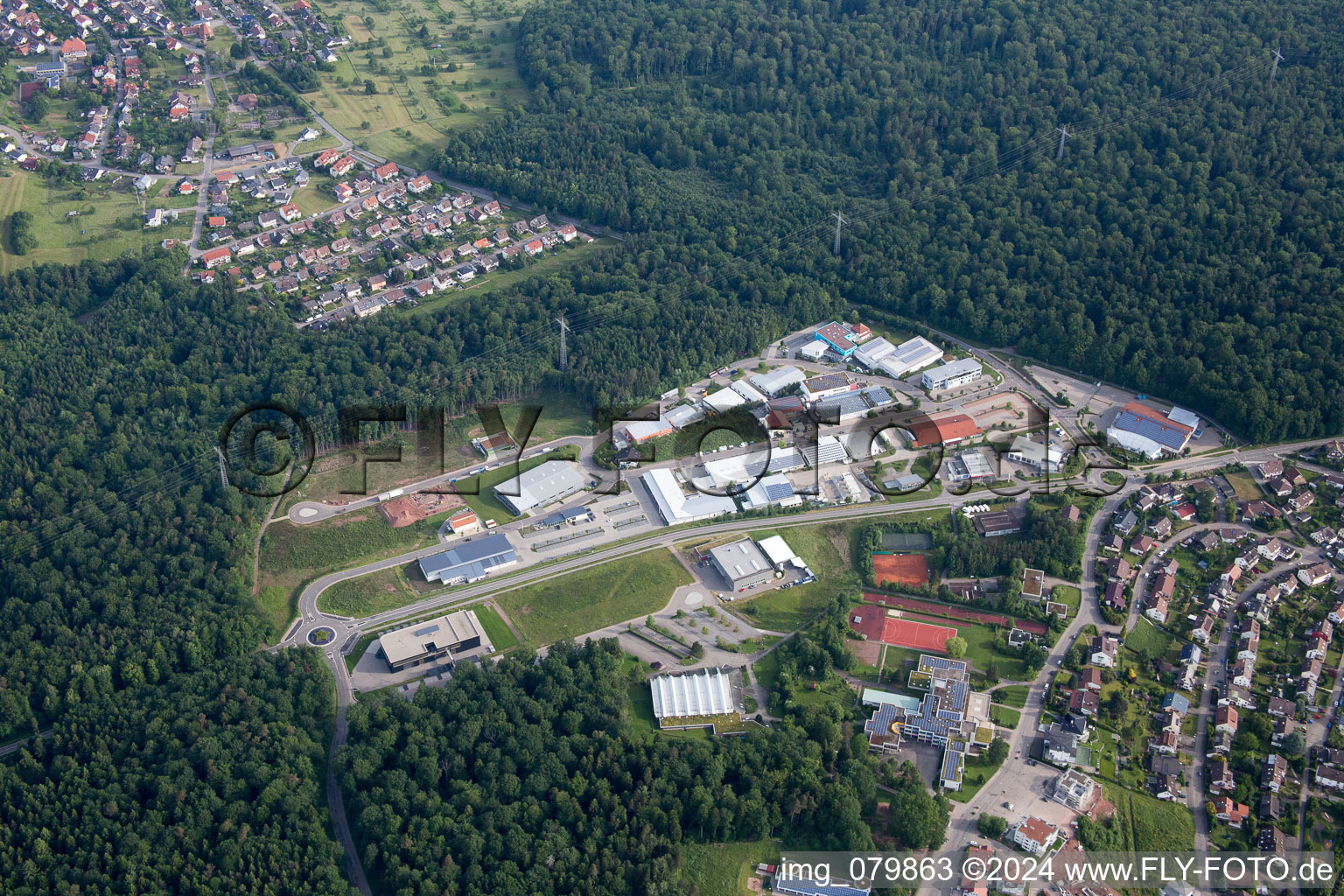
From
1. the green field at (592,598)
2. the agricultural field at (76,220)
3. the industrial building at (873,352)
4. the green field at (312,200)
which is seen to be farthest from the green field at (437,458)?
the agricultural field at (76,220)

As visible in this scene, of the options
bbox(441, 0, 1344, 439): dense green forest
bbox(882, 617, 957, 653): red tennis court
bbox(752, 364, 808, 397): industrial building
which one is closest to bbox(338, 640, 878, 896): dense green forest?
bbox(882, 617, 957, 653): red tennis court

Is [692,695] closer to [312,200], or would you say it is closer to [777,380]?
[777,380]

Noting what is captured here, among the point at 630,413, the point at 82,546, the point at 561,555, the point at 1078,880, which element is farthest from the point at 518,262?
the point at 1078,880

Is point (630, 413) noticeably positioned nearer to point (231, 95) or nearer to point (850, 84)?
point (850, 84)

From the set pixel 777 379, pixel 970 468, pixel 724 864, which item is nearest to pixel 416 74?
pixel 777 379

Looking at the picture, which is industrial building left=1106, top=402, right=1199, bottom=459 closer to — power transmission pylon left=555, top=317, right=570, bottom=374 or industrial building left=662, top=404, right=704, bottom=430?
industrial building left=662, top=404, right=704, bottom=430

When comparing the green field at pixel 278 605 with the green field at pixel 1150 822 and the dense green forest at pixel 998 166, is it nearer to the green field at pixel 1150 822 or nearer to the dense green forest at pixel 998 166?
the dense green forest at pixel 998 166
